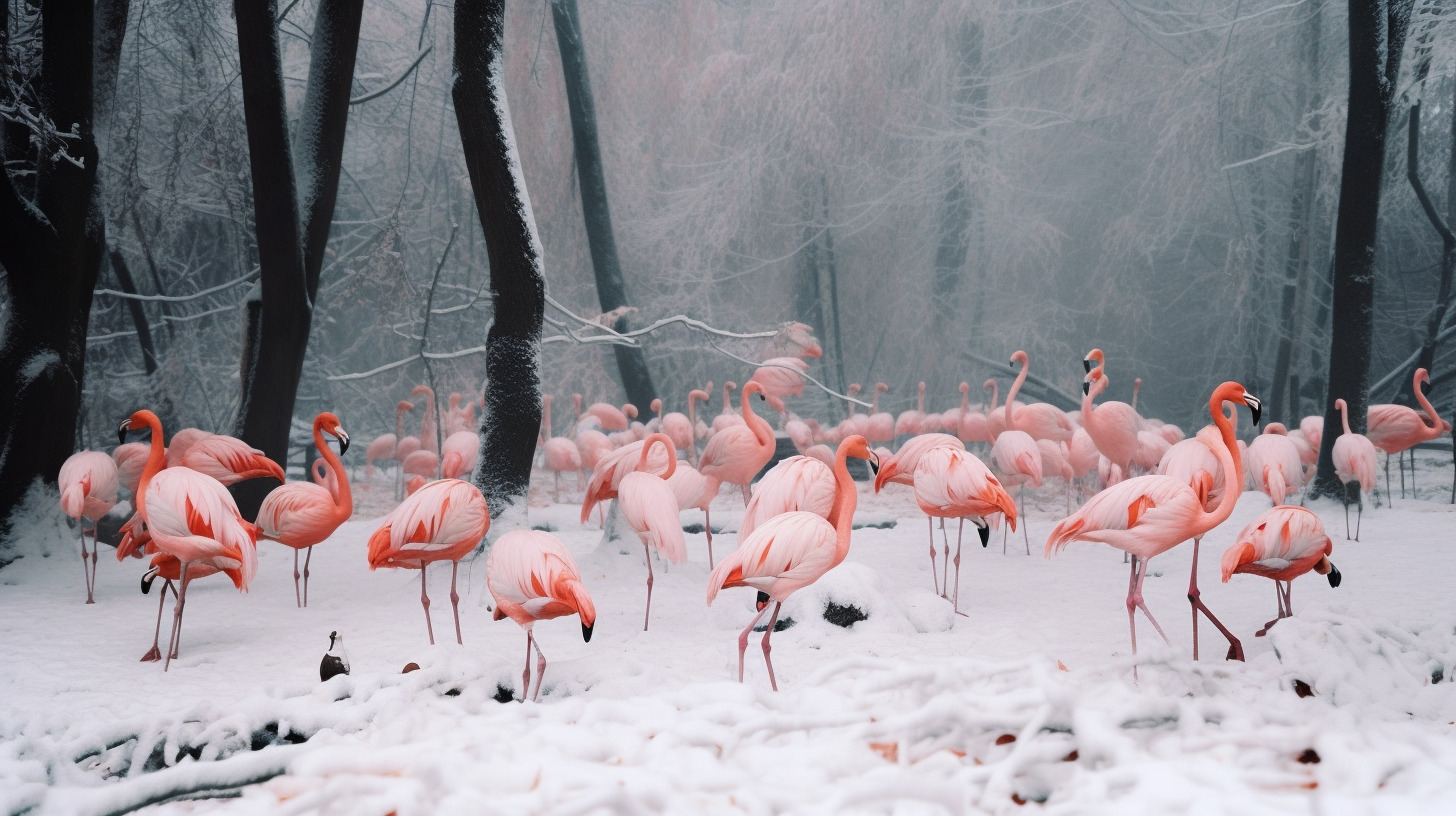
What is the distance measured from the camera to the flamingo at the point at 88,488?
3.43 meters

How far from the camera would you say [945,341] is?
8.93 meters

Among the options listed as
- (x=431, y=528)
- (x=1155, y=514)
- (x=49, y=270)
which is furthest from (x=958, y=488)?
(x=49, y=270)

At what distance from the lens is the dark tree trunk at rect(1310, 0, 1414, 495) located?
4488 mm

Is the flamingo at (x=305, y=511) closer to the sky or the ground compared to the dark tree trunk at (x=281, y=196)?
closer to the ground

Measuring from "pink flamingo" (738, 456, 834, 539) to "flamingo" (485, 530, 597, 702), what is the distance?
812mm

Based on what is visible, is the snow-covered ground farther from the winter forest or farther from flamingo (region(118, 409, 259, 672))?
flamingo (region(118, 409, 259, 672))

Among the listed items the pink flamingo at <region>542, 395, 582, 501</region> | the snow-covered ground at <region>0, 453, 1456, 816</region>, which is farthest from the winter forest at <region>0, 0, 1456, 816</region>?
the pink flamingo at <region>542, 395, 582, 501</region>

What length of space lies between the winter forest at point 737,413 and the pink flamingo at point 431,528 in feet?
0.05

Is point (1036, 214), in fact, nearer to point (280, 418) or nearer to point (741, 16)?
point (741, 16)

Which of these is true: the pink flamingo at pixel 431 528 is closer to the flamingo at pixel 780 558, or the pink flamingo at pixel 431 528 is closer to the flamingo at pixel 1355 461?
the flamingo at pixel 780 558

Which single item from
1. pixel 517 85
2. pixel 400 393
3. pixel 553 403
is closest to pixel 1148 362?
pixel 553 403

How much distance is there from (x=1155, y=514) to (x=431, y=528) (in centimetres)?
201

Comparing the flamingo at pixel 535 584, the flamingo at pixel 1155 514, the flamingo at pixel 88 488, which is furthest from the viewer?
the flamingo at pixel 88 488

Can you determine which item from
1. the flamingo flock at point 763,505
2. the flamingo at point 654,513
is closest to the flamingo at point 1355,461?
the flamingo flock at point 763,505
